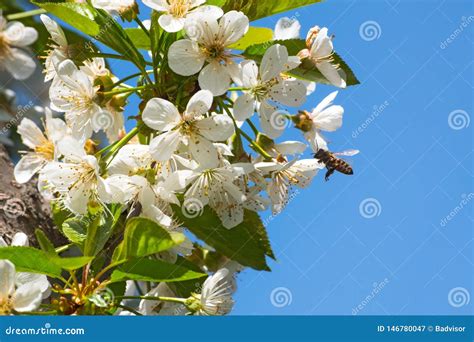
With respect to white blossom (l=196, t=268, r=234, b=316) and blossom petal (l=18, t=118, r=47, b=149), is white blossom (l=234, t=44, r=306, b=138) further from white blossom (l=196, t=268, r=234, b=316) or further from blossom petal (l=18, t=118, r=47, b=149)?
blossom petal (l=18, t=118, r=47, b=149)

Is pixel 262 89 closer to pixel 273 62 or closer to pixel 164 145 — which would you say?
pixel 273 62

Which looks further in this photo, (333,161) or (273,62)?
(333,161)

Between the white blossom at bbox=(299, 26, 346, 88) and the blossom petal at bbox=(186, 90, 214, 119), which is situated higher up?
the white blossom at bbox=(299, 26, 346, 88)

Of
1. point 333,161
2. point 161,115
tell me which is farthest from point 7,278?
point 333,161

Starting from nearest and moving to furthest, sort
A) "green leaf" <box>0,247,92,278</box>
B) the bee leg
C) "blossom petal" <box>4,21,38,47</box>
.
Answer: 1. "green leaf" <box>0,247,92,278</box>
2. the bee leg
3. "blossom petal" <box>4,21,38,47</box>

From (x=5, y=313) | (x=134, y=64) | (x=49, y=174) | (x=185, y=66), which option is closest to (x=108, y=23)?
(x=134, y=64)

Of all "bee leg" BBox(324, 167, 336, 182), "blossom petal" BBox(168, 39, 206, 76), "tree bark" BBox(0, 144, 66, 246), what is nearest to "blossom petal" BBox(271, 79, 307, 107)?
"blossom petal" BBox(168, 39, 206, 76)

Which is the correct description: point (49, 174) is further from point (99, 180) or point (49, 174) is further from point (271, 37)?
point (271, 37)
